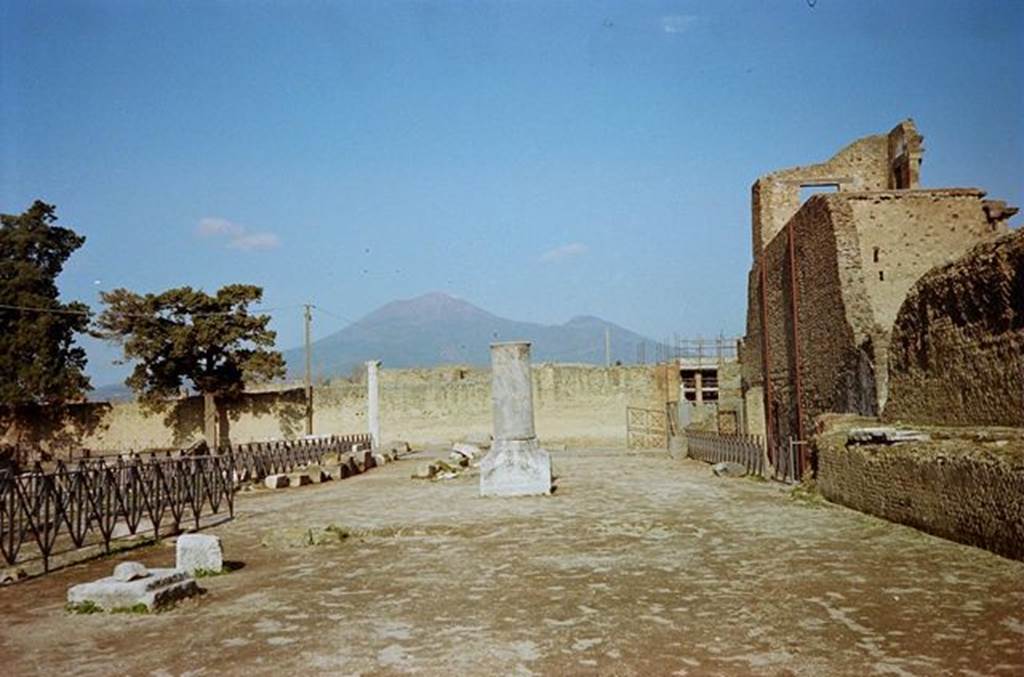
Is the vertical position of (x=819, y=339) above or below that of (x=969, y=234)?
below

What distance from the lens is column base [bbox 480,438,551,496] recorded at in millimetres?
14844

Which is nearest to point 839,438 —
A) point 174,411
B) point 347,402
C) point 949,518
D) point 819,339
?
point 949,518

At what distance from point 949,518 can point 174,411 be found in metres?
36.6

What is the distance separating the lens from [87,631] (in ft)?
20.5

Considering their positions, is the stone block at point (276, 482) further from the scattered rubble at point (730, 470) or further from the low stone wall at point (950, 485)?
the low stone wall at point (950, 485)

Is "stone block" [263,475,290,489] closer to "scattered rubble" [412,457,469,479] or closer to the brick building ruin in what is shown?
"scattered rubble" [412,457,469,479]

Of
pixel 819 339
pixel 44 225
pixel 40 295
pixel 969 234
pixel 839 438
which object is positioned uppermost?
pixel 44 225

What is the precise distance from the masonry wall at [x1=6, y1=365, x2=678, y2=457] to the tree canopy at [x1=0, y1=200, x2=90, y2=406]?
2198 mm

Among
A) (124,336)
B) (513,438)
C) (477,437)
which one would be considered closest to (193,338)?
(124,336)

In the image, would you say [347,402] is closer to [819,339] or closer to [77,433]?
[77,433]

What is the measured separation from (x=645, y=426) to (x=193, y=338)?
20.7 meters

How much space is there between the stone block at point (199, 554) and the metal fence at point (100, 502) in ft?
5.56

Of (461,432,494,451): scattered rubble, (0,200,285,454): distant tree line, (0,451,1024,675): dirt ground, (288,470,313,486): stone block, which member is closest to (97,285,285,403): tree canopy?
(0,200,285,454): distant tree line

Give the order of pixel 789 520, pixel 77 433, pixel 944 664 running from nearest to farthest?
1. pixel 944 664
2. pixel 789 520
3. pixel 77 433
